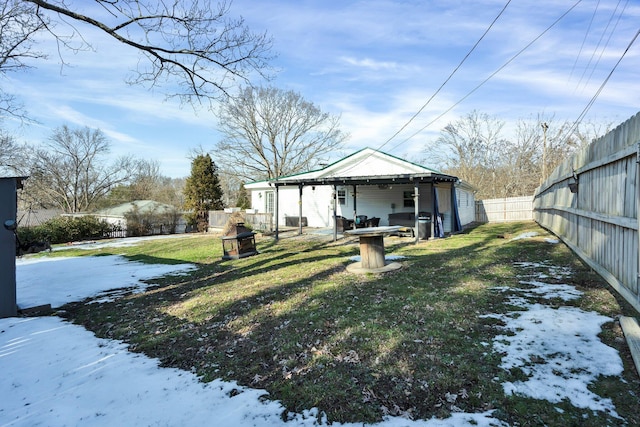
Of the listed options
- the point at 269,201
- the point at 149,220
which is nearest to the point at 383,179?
the point at 269,201

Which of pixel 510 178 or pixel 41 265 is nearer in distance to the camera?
pixel 41 265

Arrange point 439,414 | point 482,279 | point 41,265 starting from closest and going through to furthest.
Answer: point 439,414 < point 482,279 < point 41,265

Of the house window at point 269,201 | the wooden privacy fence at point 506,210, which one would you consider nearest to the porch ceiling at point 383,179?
the house window at point 269,201

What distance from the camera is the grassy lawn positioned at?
9.37ft

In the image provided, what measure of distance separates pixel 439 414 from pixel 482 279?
4.70 m

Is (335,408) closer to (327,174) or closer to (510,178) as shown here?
(327,174)

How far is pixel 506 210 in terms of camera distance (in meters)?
24.8

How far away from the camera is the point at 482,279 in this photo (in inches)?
266

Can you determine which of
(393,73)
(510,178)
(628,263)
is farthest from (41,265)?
(510,178)

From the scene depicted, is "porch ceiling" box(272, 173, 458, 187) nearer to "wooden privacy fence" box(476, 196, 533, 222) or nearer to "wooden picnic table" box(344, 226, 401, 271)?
"wooden picnic table" box(344, 226, 401, 271)

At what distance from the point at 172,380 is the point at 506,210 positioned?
85.8ft

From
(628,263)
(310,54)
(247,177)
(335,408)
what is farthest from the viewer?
(247,177)

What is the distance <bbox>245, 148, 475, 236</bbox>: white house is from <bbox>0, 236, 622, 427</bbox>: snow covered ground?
9817mm

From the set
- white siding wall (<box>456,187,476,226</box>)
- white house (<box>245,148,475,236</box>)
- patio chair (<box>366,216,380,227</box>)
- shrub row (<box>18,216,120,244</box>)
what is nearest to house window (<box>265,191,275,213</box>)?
white house (<box>245,148,475,236</box>)
